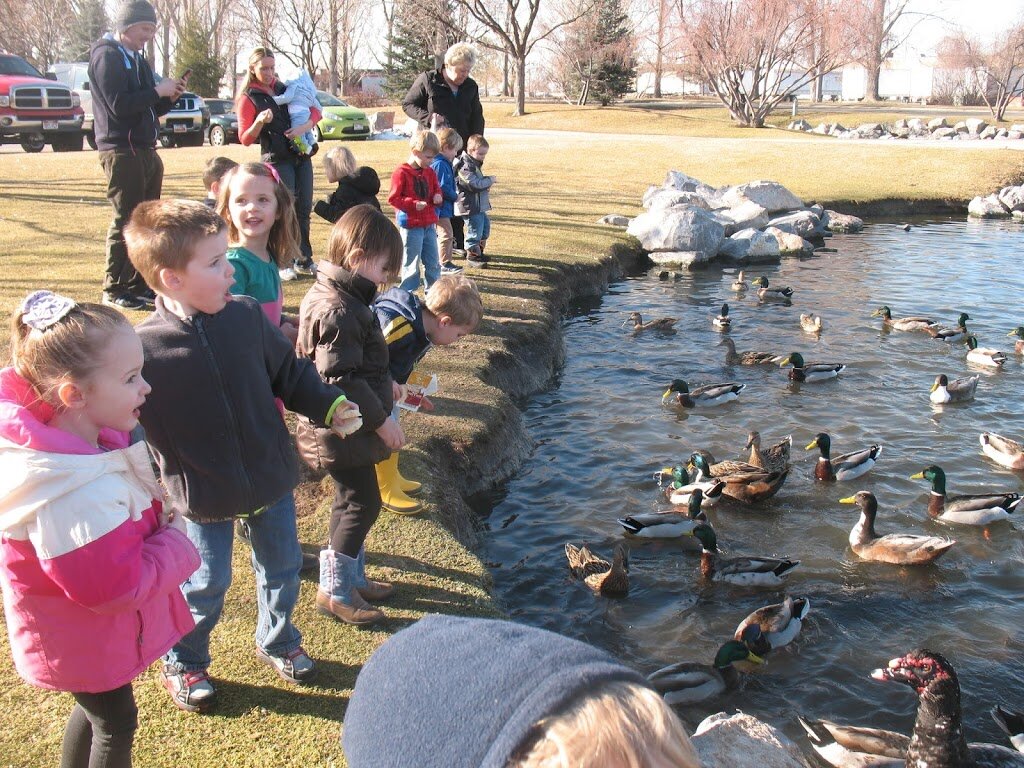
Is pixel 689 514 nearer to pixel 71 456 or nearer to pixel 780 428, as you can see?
pixel 780 428

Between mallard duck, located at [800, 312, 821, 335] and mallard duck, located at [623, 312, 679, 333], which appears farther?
mallard duck, located at [800, 312, 821, 335]

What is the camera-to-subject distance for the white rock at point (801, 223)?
1780 cm

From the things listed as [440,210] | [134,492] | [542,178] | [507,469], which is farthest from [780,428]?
[542,178]

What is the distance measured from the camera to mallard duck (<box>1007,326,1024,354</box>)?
10967 millimetres

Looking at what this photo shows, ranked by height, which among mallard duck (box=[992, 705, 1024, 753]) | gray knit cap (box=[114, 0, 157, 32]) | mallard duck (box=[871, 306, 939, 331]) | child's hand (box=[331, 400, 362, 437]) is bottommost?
mallard duck (box=[992, 705, 1024, 753])

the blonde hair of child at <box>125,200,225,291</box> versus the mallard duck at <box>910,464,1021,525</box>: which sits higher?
the blonde hair of child at <box>125,200,225,291</box>

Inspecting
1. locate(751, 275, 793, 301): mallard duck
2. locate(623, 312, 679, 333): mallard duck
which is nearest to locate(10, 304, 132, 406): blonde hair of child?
locate(623, 312, 679, 333): mallard duck

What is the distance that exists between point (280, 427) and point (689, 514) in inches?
164

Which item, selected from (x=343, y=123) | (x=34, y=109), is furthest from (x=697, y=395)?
(x=343, y=123)

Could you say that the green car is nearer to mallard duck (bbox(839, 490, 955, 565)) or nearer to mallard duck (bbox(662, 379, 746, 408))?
mallard duck (bbox(662, 379, 746, 408))

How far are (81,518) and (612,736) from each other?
5.89ft

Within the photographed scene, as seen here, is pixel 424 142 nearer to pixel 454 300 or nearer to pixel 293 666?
pixel 454 300

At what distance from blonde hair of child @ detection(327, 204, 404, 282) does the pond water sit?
8.37 feet

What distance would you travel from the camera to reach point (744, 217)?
58.6 ft
